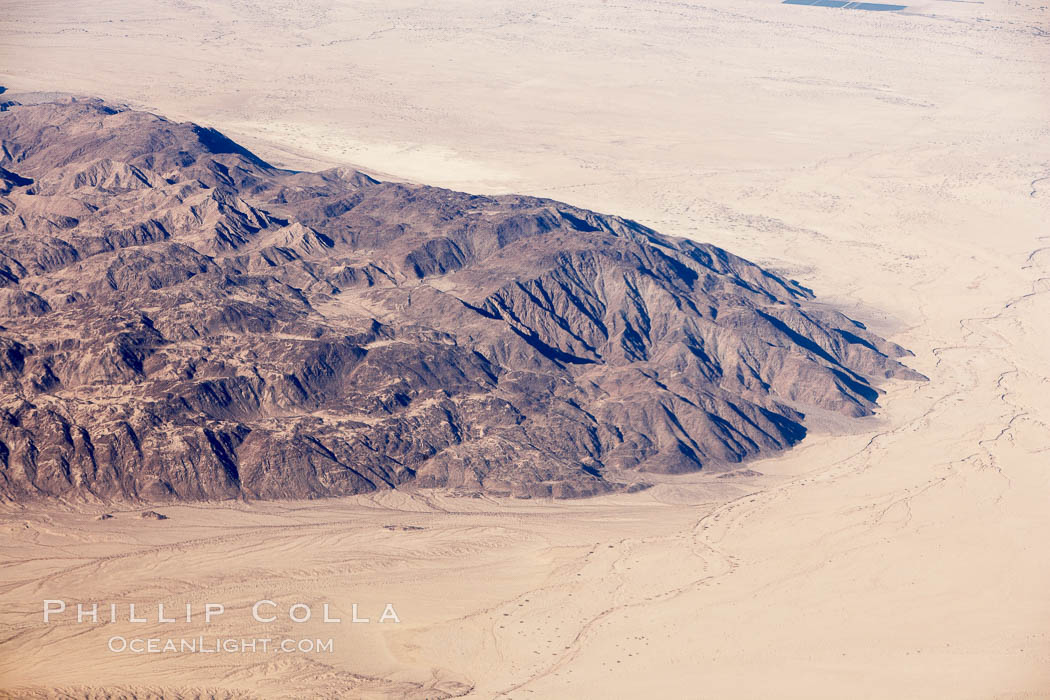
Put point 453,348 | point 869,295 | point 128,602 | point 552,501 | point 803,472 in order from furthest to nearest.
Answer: point 869,295 < point 453,348 < point 803,472 < point 552,501 < point 128,602

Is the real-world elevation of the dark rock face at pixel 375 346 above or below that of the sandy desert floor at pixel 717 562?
above

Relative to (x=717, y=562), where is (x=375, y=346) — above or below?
above

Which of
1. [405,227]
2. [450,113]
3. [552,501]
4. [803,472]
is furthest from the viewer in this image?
[450,113]

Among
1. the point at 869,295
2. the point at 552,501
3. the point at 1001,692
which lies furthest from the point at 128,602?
the point at 869,295

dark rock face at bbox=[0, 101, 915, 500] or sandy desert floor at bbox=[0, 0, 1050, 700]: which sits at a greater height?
dark rock face at bbox=[0, 101, 915, 500]

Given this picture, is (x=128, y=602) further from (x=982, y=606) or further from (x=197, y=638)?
(x=982, y=606)

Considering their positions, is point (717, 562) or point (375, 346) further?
point (375, 346)

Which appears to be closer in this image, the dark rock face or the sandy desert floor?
the sandy desert floor

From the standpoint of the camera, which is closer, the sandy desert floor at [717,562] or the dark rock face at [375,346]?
the sandy desert floor at [717,562]
